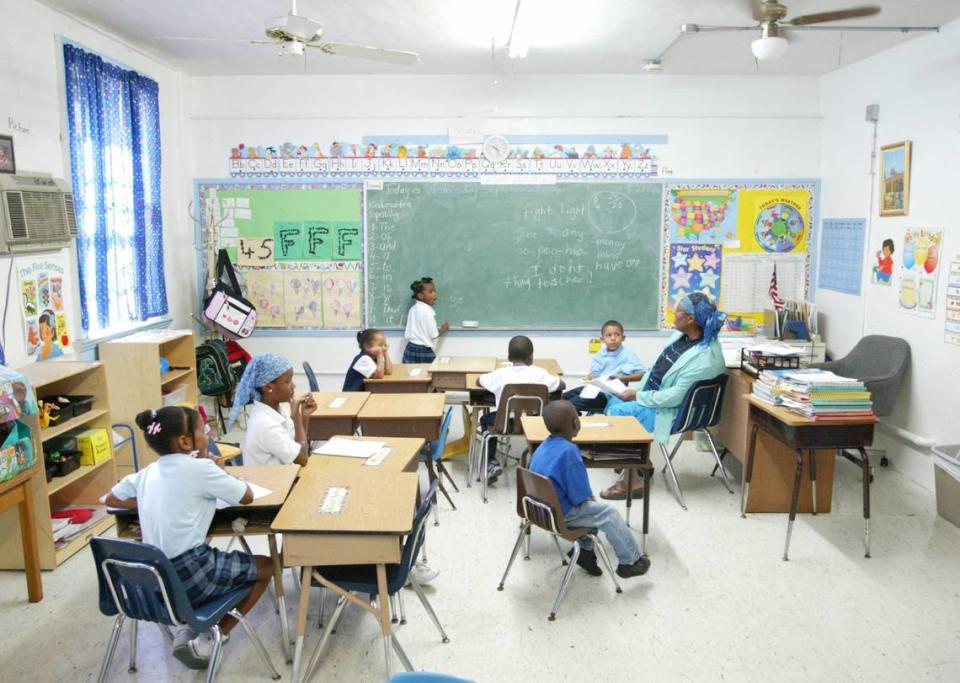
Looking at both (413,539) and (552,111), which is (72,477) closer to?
(413,539)

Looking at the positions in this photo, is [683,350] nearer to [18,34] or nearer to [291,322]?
[291,322]

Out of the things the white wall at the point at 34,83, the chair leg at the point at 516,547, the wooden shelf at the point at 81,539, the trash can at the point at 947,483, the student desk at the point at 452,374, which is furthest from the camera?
the student desk at the point at 452,374

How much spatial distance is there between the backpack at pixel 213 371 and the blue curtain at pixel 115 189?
22.1 inches

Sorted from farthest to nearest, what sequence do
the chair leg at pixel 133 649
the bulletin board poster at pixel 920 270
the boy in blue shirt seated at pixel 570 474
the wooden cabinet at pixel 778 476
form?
the bulletin board poster at pixel 920 270, the wooden cabinet at pixel 778 476, the boy in blue shirt seated at pixel 570 474, the chair leg at pixel 133 649

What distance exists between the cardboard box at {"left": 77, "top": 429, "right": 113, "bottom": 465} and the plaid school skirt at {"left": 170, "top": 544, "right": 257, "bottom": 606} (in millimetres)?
1924

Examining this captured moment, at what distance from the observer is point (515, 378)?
4930 mm

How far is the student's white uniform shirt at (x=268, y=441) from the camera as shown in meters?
3.59

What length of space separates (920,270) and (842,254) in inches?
47.2

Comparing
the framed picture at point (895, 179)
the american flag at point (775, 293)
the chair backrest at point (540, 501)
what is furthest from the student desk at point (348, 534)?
the american flag at point (775, 293)

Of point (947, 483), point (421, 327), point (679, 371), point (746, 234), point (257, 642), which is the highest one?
point (746, 234)

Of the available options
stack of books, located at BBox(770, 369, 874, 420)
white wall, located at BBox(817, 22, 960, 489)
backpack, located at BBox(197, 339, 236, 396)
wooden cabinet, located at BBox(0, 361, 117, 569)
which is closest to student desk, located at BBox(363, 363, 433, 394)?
backpack, located at BBox(197, 339, 236, 396)

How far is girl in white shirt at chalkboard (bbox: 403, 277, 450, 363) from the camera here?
675 cm

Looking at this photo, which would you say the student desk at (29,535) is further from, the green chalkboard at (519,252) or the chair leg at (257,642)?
the green chalkboard at (519,252)

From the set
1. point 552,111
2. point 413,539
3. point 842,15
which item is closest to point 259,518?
point 413,539
